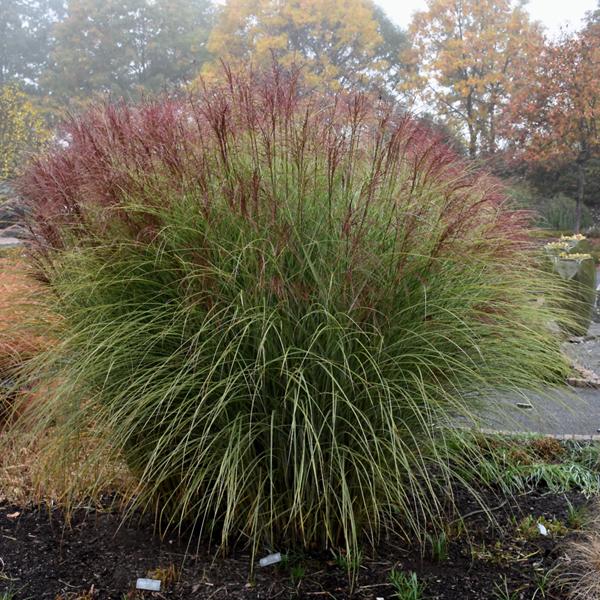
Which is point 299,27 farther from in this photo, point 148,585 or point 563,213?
point 148,585

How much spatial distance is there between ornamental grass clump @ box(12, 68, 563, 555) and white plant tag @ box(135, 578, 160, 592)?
0.89 feet

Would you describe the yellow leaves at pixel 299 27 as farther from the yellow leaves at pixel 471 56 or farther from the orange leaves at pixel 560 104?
the orange leaves at pixel 560 104

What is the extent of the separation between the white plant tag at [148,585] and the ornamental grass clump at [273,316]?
272mm

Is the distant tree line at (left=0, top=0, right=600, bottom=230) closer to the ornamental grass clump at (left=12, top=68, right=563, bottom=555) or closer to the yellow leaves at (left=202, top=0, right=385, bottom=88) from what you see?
the yellow leaves at (left=202, top=0, right=385, bottom=88)

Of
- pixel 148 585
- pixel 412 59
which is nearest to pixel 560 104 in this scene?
pixel 412 59

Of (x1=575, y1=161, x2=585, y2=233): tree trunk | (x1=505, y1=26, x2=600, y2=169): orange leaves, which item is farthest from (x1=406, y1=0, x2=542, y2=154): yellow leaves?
(x1=575, y1=161, x2=585, y2=233): tree trunk

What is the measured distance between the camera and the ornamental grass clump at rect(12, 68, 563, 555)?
2.27m

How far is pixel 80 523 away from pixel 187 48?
33818 mm

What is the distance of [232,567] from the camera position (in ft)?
7.96

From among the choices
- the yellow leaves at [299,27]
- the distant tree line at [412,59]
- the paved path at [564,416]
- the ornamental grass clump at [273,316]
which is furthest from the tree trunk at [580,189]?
the ornamental grass clump at [273,316]

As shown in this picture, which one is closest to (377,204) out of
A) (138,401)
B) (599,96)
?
(138,401)

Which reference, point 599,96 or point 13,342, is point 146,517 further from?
point 599,96

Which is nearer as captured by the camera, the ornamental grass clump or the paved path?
the ornamental grass clump

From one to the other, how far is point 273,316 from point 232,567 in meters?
0.97
